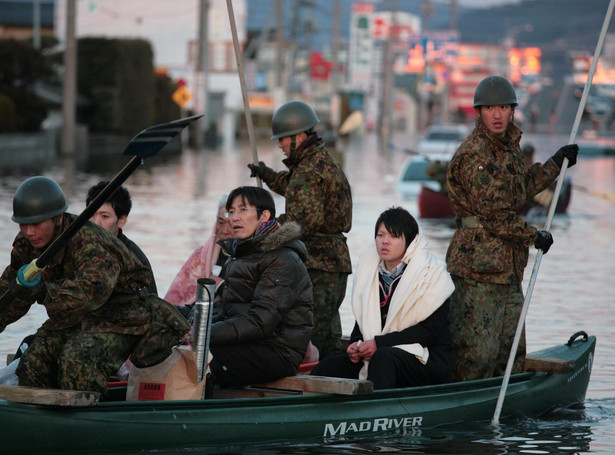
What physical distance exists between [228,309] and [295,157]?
1.67 meters

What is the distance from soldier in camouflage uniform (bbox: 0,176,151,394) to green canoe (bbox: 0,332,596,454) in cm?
23

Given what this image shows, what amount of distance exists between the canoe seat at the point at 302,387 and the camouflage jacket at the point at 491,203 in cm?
131

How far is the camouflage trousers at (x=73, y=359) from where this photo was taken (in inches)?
294

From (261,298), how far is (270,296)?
55mm

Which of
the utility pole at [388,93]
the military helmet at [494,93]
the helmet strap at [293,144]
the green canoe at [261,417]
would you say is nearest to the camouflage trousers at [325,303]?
the helmet strap at [293,144]

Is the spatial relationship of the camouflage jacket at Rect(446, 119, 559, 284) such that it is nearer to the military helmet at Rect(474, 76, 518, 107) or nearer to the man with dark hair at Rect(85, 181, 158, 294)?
the military helmet at Rect(474, 76, 518, 107)

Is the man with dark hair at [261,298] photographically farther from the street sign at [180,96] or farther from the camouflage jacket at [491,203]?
the street sign at [180,96]

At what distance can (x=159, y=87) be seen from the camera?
6262 centimetres

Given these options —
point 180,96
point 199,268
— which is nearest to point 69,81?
point 180,96

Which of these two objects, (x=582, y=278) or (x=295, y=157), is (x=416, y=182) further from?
(x=295, y=157)

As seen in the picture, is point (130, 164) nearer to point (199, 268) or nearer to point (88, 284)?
point (88, 284)

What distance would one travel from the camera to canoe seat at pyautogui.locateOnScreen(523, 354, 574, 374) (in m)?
9.91

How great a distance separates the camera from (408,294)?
8.66 m

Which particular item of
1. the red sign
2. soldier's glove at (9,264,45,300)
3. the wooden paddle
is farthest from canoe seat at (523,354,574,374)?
the red sign
